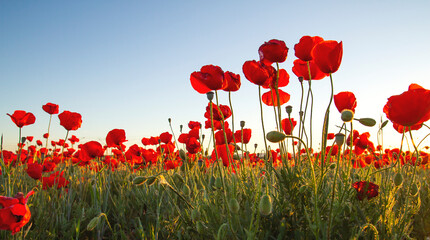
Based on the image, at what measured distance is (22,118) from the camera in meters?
3.14

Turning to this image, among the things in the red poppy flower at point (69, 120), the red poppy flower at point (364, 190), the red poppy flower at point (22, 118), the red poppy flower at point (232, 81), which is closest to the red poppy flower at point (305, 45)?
the red poppy flower at point (232, 81)

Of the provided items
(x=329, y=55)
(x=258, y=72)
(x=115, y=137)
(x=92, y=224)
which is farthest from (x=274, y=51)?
(x=115, y=137)

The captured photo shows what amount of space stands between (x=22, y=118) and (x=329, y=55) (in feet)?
10.8

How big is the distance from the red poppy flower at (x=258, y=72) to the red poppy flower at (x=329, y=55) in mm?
304

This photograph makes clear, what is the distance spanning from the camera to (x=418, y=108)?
1188mm

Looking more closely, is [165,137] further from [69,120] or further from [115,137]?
[69,120]

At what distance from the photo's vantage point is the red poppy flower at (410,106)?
3.89 ft

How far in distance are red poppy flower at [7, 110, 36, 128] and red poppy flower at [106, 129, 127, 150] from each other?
3.97 feet

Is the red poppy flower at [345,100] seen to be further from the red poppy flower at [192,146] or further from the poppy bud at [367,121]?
the red poppy flower at [192,146]

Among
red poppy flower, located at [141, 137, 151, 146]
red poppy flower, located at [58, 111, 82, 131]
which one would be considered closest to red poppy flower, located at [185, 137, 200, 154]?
red poppy flower, located at [58, 111, 82, 131]

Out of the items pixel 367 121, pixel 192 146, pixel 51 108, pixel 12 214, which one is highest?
pixel 51 108

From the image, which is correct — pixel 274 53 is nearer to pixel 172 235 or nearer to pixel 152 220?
pixel 172 235

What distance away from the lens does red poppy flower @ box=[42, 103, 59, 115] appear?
3.47m

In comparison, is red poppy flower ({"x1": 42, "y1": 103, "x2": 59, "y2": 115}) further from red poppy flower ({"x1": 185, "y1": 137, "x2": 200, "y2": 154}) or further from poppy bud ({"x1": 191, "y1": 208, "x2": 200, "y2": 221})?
poppy bud ({"x1": 191, "y1": 208, "x2": 200, "y2": 221})
